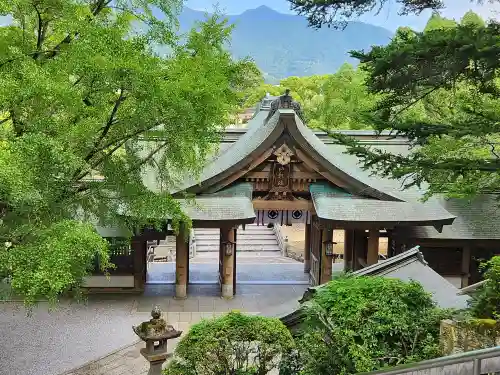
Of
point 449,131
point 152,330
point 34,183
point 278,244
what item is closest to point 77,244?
point 34,183

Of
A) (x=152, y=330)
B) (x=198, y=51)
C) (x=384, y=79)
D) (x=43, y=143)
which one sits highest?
(x=198, y=51)

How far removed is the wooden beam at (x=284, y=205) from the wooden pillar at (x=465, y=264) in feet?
16.5

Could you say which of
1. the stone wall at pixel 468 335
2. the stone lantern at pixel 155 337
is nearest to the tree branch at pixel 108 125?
the stone lantern at pixel 155 337

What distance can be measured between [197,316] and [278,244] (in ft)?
37.5

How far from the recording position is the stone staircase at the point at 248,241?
23.1 m

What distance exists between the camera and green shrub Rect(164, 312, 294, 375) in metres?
6.75

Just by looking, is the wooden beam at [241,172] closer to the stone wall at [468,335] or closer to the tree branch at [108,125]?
the tree branch at [108,125]

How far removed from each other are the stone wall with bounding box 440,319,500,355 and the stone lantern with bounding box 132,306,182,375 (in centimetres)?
496

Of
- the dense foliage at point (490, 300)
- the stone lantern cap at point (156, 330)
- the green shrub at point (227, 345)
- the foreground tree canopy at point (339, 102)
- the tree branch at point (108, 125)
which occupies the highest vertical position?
the foreground tree canopy at point (339, 102)

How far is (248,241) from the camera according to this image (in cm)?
2436

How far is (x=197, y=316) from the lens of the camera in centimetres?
1302

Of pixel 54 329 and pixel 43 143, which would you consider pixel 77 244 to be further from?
pixel 54 329

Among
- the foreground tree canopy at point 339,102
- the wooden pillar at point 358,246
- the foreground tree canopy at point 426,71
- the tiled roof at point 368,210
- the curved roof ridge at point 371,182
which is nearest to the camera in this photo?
the foreground tree canopy at point 426,71

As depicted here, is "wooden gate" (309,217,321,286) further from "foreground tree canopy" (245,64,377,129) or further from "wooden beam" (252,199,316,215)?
"foreground tree canopy" (245,64,377,129)
